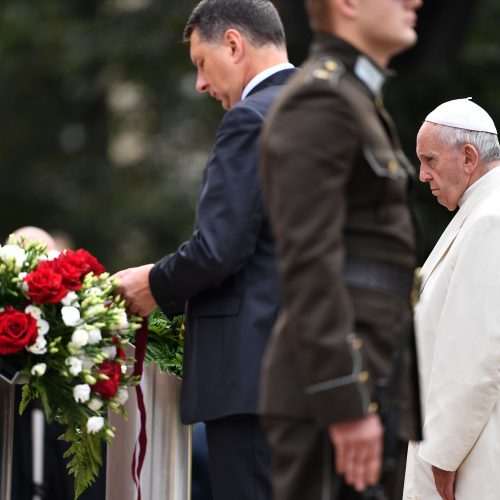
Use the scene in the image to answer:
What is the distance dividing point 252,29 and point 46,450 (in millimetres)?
2459

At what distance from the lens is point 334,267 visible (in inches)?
118

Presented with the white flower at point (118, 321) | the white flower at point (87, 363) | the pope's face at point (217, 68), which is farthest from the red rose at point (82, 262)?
the pope's face at point (217, 68)

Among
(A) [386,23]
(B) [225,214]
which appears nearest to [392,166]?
(A) [386,23]

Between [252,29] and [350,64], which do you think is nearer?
[350,64]

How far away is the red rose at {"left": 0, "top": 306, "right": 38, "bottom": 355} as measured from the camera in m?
4.12

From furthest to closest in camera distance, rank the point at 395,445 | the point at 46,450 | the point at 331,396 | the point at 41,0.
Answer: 1. the point at 41,0
2. the point at 46,450
3. the point at 395,445
4. the point at 331,396

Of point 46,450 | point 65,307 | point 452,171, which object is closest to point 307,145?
point 65,307

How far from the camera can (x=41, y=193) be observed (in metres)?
19.5

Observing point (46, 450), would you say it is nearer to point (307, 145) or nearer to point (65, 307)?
point (65, 307)

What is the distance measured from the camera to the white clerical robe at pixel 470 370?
462 centimetres

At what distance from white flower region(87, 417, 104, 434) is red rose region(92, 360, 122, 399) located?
8 centimetres

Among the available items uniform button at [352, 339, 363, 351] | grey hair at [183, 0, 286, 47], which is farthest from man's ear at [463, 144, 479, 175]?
uniform button at [352, 339, 363, 351]

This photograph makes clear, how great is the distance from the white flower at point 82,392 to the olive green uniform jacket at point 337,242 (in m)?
1.11

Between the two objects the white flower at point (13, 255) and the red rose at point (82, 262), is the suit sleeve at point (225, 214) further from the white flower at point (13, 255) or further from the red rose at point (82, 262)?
the white flower at point (13, 255)
